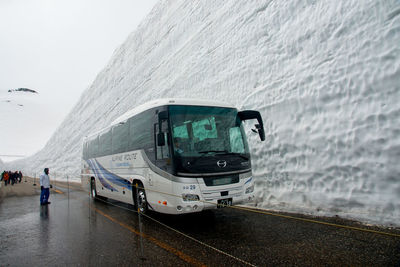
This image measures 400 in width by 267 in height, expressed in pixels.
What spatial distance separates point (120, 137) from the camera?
7895 mm

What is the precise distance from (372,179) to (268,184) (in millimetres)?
2782

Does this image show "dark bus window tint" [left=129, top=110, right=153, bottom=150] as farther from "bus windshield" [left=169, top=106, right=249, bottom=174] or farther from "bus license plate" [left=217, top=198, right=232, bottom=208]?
"bus license plate" [left=217, top=198, right=232, bottom=208]

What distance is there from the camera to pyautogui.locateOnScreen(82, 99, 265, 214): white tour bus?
192 inches

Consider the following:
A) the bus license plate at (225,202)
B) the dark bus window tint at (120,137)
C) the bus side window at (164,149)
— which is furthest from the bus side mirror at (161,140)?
the dark bus window tint at (120,137)

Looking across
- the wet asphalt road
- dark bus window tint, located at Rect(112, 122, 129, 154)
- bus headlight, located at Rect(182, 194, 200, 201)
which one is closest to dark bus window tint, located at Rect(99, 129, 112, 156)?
dark bus window tint, located at Rect(112, 122, 129, 154)

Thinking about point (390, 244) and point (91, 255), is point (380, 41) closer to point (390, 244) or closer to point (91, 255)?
point (390, 244)

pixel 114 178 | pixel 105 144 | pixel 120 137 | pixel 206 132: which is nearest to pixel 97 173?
pixel 105 144

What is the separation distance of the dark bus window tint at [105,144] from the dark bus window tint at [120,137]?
0.50 meters

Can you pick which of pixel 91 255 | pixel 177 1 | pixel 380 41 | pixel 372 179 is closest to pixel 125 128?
pixel 91 255

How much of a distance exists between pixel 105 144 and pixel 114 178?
5.77 feet

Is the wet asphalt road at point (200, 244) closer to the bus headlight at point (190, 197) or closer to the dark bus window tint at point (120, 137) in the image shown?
the bus headlight at point (190, 197)

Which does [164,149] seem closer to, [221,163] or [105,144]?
[221,163]

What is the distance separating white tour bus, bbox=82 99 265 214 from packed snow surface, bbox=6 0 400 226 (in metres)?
1.74

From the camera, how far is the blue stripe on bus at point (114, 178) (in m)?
7.07
